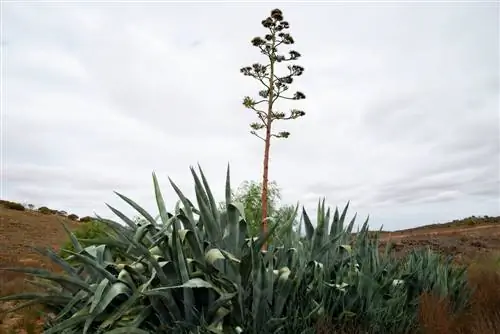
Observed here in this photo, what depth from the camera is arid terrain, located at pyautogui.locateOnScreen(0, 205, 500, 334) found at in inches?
633

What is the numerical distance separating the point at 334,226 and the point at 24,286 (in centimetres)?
1059

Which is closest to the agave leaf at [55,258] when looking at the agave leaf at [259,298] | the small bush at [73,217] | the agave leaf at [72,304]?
the agave leaf at [72,304]

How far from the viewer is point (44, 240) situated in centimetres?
3022

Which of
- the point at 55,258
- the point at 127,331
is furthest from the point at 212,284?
the point at 55,258

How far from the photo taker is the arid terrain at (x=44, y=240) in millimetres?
16078

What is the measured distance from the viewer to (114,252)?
556 centimetres

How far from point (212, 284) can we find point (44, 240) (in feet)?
94.4

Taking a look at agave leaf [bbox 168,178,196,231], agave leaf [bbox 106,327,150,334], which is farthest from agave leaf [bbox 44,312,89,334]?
agave leaf [bbox 168,178,196,231]

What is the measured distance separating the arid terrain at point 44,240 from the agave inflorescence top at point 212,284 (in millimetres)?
6396

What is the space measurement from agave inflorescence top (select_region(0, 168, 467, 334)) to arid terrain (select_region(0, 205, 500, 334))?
6.40 meters

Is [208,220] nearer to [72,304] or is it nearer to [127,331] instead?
[127,331]

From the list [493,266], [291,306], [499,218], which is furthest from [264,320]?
[499,218]

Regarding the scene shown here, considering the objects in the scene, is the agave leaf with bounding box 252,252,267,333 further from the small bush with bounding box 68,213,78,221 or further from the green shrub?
the small bush with bounding box 68,213,78,221

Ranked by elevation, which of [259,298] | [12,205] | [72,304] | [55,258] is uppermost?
[12,205]
